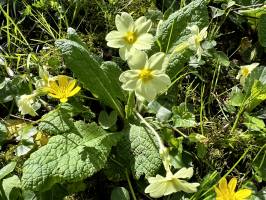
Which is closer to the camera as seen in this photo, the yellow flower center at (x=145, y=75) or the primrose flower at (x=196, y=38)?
the yellow flower center at (x=145, y=75)

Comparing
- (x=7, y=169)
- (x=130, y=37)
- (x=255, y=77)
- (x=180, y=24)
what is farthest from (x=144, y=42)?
(x=7, y=169)

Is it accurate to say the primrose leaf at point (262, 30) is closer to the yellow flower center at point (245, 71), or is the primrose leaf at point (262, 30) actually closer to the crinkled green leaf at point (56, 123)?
the yellow flower center at point (245, 71)

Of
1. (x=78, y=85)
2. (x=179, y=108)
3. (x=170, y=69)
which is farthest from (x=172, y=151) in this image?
(x=78, y=85)

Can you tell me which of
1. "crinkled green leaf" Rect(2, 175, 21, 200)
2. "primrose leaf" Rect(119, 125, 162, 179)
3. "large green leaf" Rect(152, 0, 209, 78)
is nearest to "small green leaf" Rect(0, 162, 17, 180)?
"crinkled green leaf" Rect(2, 175, 21, 200)

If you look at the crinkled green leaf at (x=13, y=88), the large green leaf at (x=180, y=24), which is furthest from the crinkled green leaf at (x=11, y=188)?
the large green leaf at (x=180, y=24)

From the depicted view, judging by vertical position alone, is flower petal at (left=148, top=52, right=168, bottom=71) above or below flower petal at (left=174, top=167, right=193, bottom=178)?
above

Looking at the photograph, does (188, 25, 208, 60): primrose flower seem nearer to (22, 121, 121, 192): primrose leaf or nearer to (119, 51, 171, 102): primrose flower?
(119, 51, 171, 102): primrose flower
